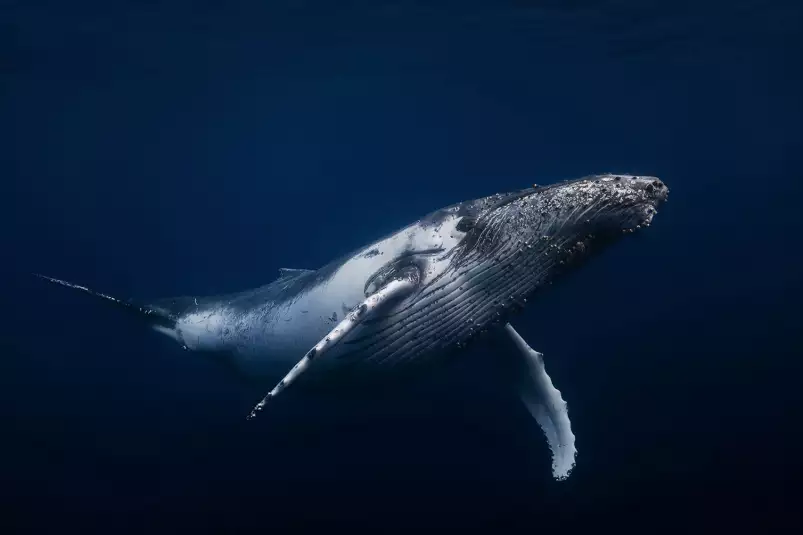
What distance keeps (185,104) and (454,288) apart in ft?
140

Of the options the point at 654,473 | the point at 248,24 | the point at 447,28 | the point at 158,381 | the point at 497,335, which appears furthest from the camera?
the point at 447,28

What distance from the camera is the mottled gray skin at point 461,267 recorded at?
196 inches

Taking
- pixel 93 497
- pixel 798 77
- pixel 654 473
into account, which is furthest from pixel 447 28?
pixel 798 77

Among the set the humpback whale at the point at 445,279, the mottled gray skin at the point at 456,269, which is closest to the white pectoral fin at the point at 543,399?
the humpback whale at the point at 445,279

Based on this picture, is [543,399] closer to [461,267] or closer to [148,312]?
[461,267]

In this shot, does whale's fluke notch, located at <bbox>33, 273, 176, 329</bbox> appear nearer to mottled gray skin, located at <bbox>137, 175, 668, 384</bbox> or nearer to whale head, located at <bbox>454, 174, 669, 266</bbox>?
mottled gray skin, located at <bbox>137, 175, 668, 384</bbox>

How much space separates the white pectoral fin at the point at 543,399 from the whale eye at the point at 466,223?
2376 mm

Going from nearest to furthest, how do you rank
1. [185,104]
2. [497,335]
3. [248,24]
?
[497,335] → [248,24] → [185,104]

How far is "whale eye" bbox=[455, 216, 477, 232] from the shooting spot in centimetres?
566

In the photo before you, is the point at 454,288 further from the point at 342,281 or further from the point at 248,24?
the point at 248,24

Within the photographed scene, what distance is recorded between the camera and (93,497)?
34.4ft

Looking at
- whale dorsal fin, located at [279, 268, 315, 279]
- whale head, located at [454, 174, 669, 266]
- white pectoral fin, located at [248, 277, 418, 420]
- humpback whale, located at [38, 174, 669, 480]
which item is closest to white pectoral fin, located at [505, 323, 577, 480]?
humpback whale, located at [38, 174, 669, 480]

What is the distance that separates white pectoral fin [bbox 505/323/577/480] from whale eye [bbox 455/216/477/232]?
2.38m

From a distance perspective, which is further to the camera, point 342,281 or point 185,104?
point 185,104
